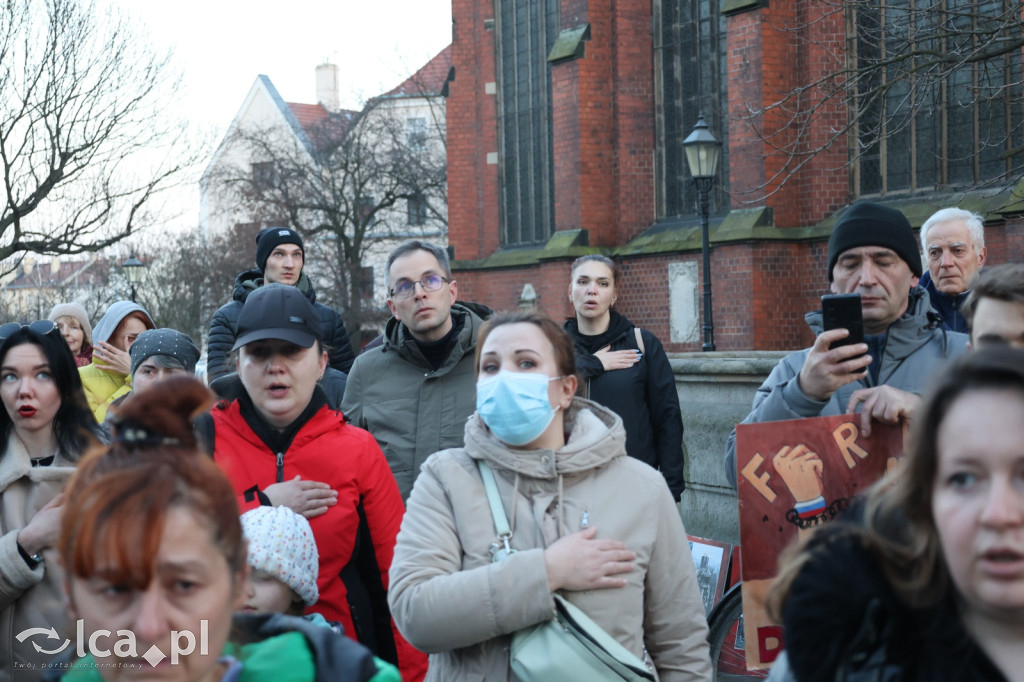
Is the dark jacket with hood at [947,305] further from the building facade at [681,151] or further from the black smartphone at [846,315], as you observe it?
the building facade at [681,151]

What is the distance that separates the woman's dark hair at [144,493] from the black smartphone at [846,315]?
2.28 m

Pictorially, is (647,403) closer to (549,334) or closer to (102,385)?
(549,334)

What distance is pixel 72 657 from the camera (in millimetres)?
2318

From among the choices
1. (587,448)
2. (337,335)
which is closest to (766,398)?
(587,448)

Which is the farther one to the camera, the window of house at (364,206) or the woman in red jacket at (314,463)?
the window of house at (364,206)

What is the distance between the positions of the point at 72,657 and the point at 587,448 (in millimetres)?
1561

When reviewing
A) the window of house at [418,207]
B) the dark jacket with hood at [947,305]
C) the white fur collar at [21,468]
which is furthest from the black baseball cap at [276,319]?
the window of house at [418,207]

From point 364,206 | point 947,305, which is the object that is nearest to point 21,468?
point 947,305

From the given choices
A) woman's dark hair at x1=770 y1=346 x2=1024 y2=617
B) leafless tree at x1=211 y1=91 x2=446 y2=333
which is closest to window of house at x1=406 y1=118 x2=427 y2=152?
leafless tree at x1=211 y1=91 x2=446 y2=333

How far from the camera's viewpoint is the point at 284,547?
131 inches

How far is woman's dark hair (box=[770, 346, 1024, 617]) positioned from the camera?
77.9 inches

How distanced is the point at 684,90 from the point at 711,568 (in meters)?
16.2

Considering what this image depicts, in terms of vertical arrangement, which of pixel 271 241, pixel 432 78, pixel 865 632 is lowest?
pixel 865 632

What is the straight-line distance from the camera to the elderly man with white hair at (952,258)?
20.1ft
